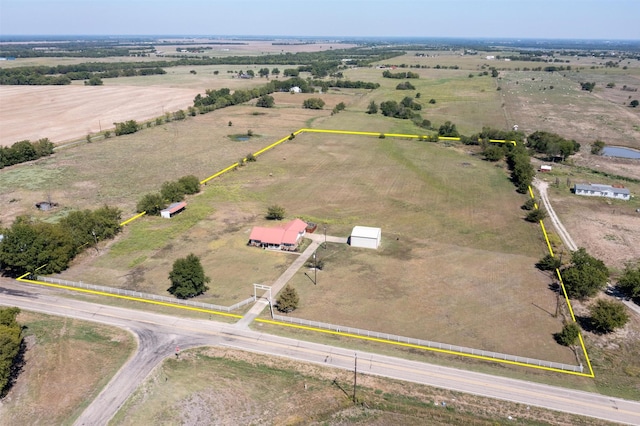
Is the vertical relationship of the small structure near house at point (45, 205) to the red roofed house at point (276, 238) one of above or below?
below

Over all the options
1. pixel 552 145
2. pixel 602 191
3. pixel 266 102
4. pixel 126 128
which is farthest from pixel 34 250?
pixel 266 102

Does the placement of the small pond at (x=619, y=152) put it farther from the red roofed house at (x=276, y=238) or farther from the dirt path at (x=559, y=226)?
the red roofed house at (x=276, y=238)

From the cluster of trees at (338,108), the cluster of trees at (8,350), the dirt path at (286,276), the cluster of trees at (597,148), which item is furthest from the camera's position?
the cluster of trees at (338,108)

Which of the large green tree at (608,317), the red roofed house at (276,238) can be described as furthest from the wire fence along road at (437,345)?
the red roofed house at (276,238)

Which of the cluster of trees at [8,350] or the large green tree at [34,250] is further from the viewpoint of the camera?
the large green tree at [34,250]

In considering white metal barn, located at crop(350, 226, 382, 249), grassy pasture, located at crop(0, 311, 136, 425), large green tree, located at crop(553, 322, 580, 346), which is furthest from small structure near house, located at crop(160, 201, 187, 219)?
large green tree, located at crop(553, 322, 580, 346)

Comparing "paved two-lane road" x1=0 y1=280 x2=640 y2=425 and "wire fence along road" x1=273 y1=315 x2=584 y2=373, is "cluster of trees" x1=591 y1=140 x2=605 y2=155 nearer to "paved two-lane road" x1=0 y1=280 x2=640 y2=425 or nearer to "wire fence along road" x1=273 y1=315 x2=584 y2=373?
"wire fence along road" x1=273 y1=315 x2=584 y2=373
